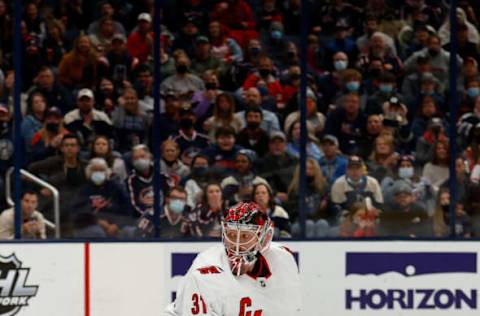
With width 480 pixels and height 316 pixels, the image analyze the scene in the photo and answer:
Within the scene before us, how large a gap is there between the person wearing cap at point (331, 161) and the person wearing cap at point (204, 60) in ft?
3.00

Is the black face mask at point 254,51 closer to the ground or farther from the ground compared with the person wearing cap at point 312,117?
farther from the ground

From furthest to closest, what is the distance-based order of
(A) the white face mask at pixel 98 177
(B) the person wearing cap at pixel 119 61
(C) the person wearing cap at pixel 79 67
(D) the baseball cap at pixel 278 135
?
1. (B) the person wearing cap at pixel 119 61
2. (C) the person wearing cap at pixel 79 67
3. (D) the baseball cap at pixel 278 135
4. (A) the white face mask at pixel 98 177

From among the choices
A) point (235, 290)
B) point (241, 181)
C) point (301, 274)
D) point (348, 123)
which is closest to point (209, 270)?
point (235, 290)

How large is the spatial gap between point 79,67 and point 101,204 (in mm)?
1064

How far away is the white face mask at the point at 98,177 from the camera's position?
7523mm

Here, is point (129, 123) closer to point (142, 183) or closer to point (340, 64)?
point (142, 183)

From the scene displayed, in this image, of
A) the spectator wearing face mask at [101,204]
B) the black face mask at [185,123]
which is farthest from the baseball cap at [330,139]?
the spectator wearing face mask at [101,204]

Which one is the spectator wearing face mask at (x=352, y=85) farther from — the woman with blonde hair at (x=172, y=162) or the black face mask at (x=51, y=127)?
the black face mask at (x=51, y=127)

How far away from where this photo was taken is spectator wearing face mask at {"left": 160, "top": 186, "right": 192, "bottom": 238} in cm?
729

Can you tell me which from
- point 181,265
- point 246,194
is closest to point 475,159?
point 246,194

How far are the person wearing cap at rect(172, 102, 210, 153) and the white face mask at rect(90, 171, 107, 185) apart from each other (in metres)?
0.50

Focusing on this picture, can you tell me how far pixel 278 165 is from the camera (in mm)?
7566

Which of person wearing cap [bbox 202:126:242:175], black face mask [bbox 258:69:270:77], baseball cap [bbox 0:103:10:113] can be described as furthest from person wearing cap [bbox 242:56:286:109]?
baseball cap [bbox 0:103:10:113]

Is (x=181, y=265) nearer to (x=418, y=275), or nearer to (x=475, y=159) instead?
(x=418, y=275)
